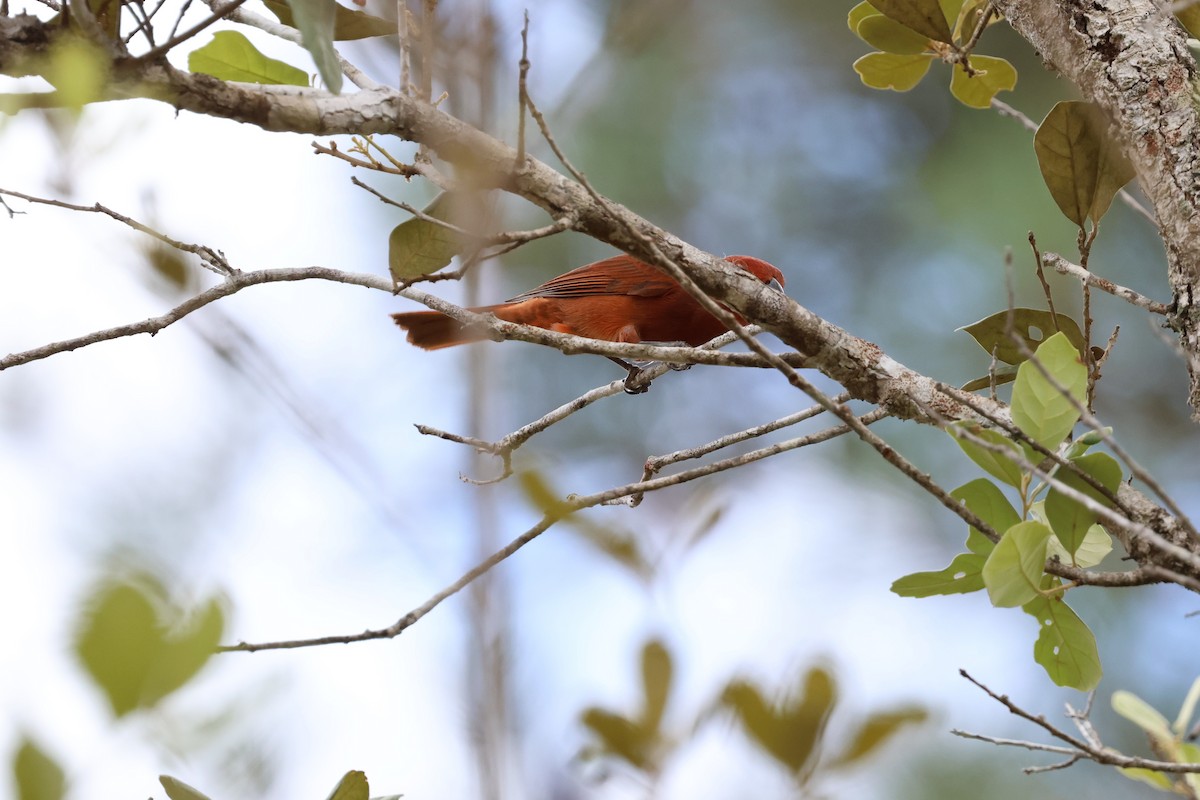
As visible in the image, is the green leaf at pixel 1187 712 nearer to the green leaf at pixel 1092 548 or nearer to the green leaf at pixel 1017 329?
the green leaf at pixel 1092 548

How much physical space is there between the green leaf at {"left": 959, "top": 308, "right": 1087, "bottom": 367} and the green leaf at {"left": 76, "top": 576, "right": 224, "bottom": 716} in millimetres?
1361

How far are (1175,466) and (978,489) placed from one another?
4191 millimetres

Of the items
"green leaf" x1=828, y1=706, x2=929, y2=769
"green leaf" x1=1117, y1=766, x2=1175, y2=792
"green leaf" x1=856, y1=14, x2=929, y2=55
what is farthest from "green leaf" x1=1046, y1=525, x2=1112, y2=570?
"green leaf" x1=856, y1=14, x2=929, y2=55

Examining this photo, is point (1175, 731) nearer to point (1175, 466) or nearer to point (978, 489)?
point (978, 489)

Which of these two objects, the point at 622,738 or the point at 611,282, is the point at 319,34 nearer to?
the point at 622,738

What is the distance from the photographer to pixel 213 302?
1275 millimetres

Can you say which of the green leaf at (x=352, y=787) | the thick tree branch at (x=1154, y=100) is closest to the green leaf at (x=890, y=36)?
the thick tree branch at (x=1154, y=100)

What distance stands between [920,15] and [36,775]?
1.64 metres

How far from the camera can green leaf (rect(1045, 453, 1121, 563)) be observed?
1.32 m

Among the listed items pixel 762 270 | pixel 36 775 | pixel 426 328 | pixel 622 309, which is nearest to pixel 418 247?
pixel 36 775

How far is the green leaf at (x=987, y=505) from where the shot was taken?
1423mm

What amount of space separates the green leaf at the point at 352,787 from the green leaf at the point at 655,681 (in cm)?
36

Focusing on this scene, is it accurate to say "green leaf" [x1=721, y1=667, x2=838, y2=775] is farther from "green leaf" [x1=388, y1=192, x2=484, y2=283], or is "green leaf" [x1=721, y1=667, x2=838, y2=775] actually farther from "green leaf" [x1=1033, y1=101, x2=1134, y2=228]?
"green leaf" [x1=1033, y1=101, x2=1134, y2=228]

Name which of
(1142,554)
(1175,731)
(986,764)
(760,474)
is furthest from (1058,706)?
(1142,554)
